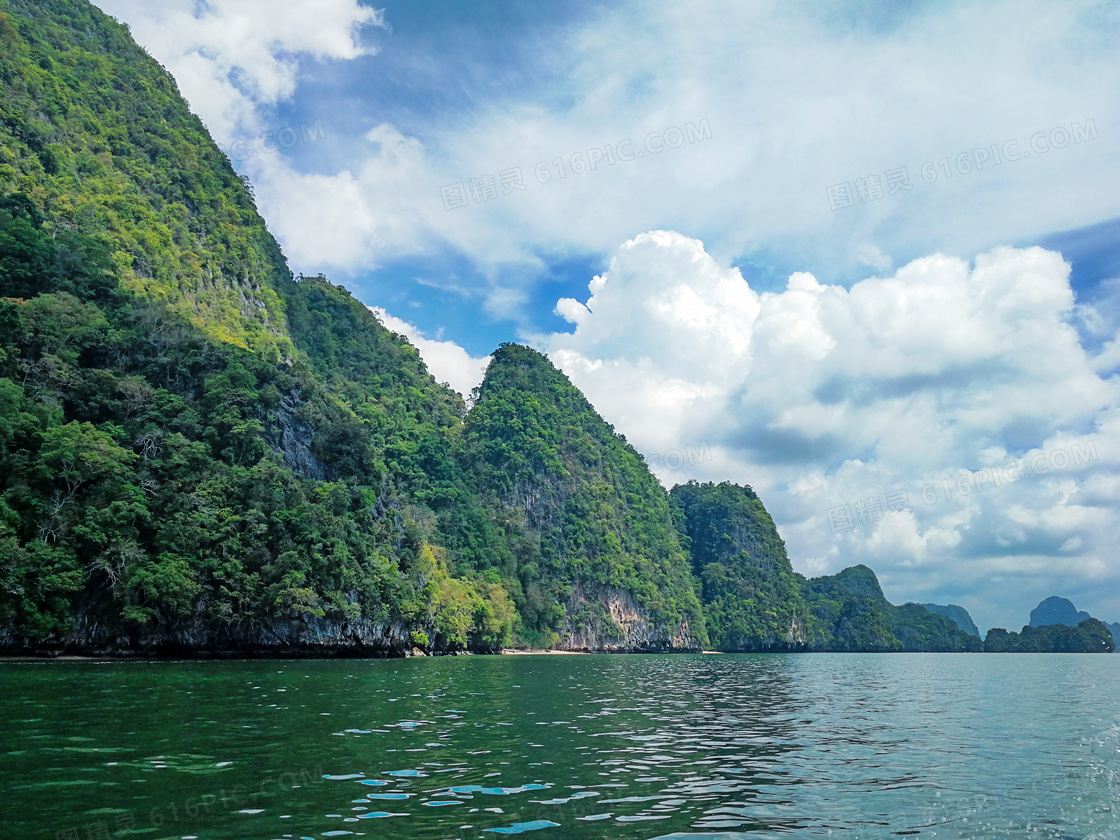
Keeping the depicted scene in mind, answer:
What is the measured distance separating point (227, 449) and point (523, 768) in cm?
4830

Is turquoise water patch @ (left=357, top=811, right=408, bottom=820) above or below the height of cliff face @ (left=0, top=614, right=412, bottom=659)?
above

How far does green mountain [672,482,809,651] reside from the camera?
509ft

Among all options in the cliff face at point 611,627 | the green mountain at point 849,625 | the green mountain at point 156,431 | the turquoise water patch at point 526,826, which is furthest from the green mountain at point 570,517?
the turquoise water patch at point 526,826

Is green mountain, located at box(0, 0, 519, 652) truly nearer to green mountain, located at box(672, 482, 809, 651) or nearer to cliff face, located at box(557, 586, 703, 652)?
cliff face, located at box(557, 586, 703, 652)

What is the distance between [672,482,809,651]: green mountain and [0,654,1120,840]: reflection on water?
134 metres

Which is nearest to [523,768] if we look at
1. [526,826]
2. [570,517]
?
[526,826]

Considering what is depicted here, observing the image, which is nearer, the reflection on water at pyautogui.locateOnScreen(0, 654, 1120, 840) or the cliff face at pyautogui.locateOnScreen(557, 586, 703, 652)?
the reflection on water at pyautogui.locateOnScreen(0, 654, 1120, 840)

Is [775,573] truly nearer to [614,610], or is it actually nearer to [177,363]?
[614,610]

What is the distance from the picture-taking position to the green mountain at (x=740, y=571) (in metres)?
155

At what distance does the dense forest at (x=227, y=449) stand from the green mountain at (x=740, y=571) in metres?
2.06

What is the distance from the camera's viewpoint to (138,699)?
70.1 ft

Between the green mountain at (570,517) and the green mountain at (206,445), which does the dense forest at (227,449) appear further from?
the green mountain at (570,517)

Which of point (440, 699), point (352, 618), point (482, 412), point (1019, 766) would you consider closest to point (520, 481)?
point (482, 412)

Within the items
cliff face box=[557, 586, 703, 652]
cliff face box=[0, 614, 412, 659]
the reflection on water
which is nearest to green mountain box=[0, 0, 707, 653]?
cliff face box=[0, 614, 412, 659]
